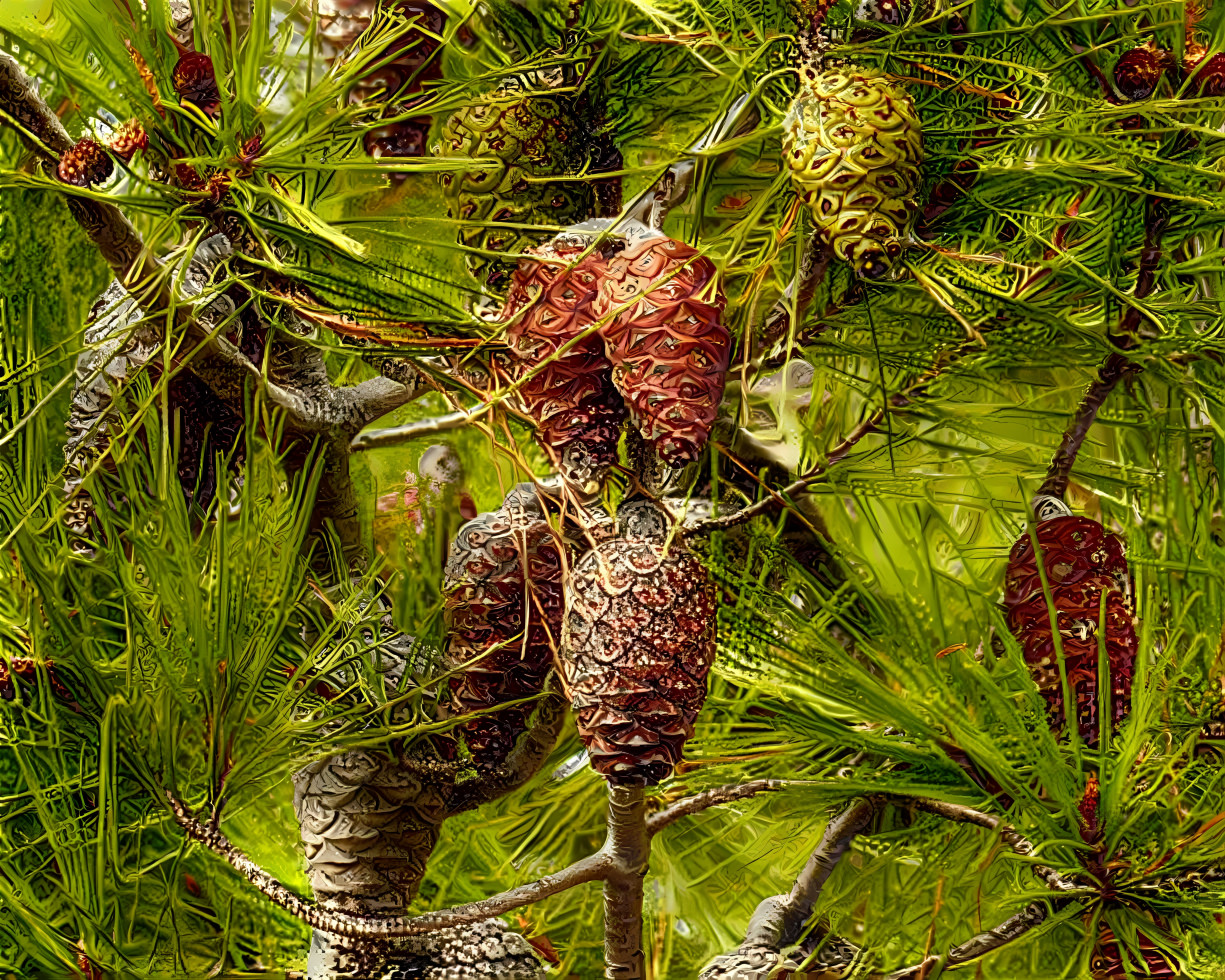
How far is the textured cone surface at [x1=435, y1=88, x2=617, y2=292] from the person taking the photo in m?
0.42

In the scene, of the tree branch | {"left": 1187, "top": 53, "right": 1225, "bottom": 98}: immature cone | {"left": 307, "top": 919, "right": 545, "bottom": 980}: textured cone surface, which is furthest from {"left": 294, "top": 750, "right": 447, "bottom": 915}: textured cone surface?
{"left": 1187, "top": 53, "right": 1225, "bottom": 98}: immature cone

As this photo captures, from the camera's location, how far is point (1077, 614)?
1.35ft

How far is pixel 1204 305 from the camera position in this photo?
1.39ft

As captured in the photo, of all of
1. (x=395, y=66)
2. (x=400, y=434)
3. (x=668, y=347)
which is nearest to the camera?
(x=668, y=347)

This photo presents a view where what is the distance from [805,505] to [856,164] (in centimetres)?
16

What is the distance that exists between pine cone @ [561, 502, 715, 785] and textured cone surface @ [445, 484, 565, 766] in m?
0.07

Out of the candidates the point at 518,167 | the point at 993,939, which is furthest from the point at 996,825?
the point at 518,167

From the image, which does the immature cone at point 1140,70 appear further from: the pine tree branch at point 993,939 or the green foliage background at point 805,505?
the pine tree branch at point 993,939

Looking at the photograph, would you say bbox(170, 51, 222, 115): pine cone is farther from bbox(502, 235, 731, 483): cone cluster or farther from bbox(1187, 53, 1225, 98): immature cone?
bbox(1187, 53, 1225, 98): immature cone

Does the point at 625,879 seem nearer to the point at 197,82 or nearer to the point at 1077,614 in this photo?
the point at 1077,614

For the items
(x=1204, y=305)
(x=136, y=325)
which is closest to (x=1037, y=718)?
(x=1204, y=305)

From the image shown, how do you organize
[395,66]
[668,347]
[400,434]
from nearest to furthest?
[668,347] < [395,66] < [400,434]

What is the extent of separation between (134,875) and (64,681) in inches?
2.8

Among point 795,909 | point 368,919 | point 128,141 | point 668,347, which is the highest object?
point 128,141
